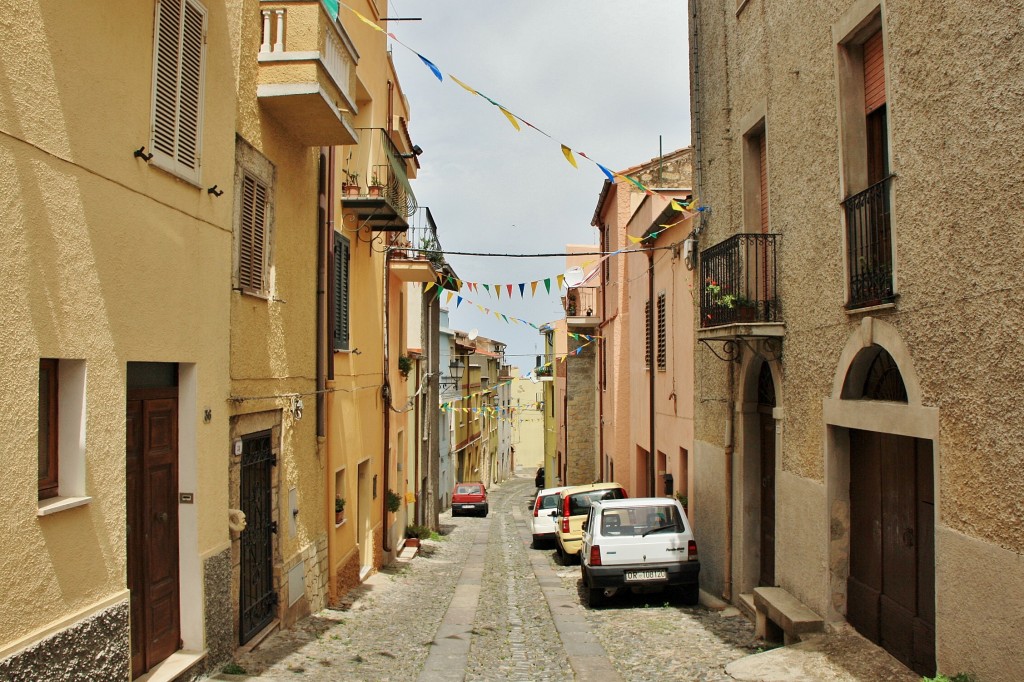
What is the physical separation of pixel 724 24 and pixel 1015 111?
7.38 m

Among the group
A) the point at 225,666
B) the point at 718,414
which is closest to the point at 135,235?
the point at 225,666

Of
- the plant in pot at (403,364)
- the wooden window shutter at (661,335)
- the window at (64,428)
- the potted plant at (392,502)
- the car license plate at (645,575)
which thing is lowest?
the car license plate at (645,575)

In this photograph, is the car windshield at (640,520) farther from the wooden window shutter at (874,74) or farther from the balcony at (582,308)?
the balcony at (582,308)

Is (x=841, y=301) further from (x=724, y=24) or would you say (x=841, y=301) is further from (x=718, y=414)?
(x=724, y=24)

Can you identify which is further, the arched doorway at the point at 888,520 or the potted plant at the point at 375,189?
the potted plant at the point at 375,189

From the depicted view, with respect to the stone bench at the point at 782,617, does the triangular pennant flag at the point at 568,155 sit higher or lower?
higher

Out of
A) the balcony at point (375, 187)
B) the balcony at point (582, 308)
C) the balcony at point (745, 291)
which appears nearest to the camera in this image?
the balcony at point (745, 291)

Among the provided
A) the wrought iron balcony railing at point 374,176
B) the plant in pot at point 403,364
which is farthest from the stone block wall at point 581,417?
the wrought iron balcony railing at point 374,176

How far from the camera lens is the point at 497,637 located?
10.2 metres

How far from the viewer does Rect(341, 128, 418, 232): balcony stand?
40.7ft

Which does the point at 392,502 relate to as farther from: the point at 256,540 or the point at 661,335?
the point at 256,540

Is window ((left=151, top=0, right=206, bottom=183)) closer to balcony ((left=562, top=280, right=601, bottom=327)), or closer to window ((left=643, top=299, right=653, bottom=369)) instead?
window ((left=643, top=299, right=653, bottom=369))

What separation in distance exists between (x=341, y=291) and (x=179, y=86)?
18.8 ft

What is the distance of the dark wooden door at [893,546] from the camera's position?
269 inches
